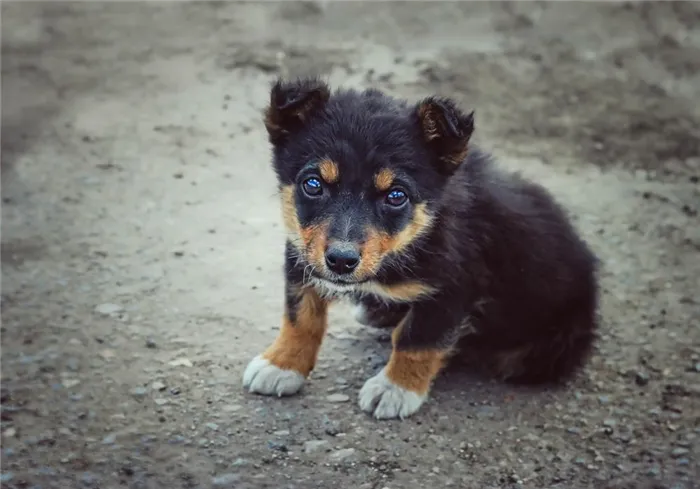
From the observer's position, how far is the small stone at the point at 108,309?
5148mm

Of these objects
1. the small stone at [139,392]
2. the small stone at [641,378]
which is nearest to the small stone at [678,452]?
the small stone at [641,378]

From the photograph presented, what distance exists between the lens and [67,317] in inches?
199

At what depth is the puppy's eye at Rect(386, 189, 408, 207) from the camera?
402cm

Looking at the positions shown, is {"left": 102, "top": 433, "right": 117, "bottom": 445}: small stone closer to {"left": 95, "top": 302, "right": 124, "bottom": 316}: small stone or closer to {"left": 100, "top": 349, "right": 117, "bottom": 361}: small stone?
{"left": 100, "top": 349, "right": 117, "bottom": 361}: small stone

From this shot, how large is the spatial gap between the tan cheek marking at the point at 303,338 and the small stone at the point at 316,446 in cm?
51

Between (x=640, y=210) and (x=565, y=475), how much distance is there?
3181mm

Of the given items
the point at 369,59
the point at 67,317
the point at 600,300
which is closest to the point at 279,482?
the point at 67,317

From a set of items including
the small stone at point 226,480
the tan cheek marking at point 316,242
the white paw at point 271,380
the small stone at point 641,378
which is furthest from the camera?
the small stone at point 641,378

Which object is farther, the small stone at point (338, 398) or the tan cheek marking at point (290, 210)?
the small stone at point (338, 398)

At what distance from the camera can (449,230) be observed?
434 centimetres

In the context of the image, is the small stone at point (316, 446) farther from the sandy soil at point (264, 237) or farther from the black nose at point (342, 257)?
the black nose at point (342, 257)

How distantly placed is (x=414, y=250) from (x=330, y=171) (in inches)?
23.9

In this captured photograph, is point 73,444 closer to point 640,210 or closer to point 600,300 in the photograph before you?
point 600,300

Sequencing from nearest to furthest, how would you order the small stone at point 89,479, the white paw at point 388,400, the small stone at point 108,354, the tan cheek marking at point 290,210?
the small stone at point 89,479 < the tan cheek marking at point 290,210 < the white paw at point 388,400 < the small stone at point 108,354
